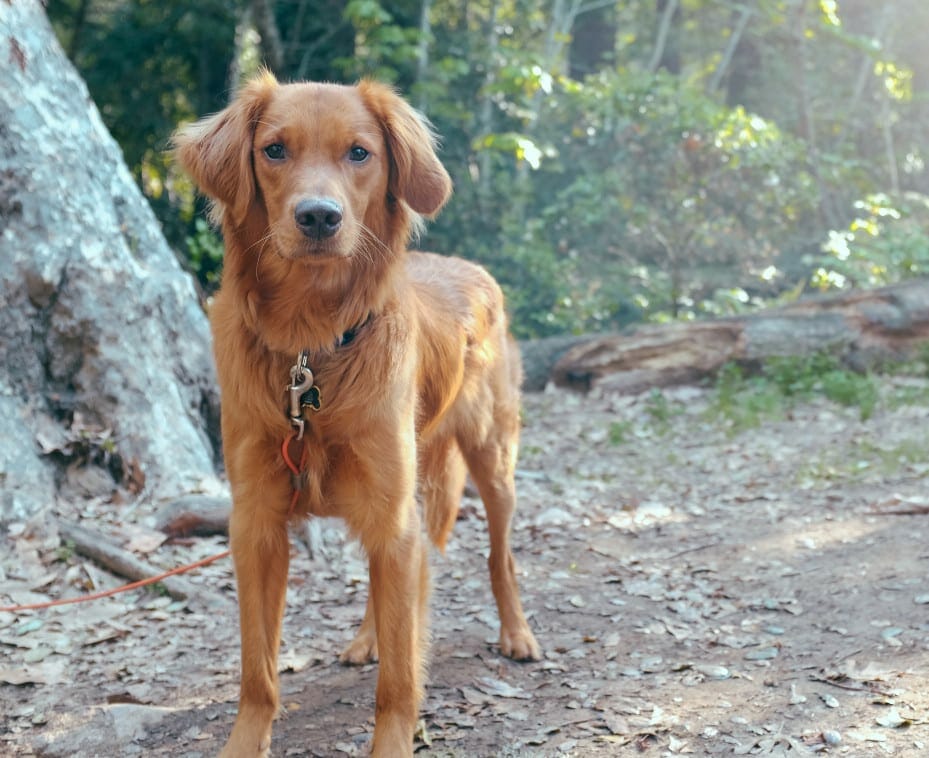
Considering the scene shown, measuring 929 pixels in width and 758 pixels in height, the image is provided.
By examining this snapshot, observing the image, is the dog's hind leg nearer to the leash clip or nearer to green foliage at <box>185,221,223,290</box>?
the leash clip

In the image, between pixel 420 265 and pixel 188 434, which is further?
pixel 188 434

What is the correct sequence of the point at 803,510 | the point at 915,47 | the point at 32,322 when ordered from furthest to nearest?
the point at 915,47, the point at 803,510, the point at 32,322

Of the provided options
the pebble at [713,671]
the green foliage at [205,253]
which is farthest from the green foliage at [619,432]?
the green foliage at [205,253]

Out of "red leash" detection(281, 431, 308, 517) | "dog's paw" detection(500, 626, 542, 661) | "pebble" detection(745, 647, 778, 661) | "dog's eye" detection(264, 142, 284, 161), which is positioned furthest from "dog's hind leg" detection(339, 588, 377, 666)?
"dog's eye" detection(264, 142, 284, 161)

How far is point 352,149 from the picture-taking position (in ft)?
10.6

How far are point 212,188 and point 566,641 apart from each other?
2.37 meters

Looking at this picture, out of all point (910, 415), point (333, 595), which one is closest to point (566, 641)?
point (333, 595)

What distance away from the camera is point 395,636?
3213mm

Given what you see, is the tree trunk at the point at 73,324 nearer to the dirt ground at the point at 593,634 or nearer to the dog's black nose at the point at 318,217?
the dirt ground at the point at 593,634

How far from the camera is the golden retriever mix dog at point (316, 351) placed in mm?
3129

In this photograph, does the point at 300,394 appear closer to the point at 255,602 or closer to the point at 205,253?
the point at 255,602

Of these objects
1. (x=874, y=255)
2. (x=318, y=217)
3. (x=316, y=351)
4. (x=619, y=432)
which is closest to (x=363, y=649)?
(x=316, y=351)

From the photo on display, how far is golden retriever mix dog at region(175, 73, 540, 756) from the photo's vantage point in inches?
123

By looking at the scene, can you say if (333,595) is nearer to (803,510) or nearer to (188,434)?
(188,434)
